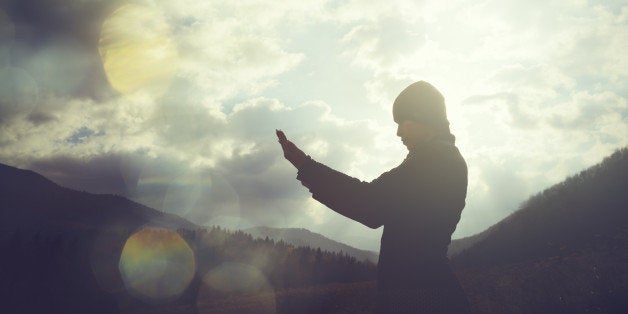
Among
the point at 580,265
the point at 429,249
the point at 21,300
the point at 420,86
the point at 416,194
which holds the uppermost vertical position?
the point at 420,86

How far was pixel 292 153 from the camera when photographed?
2.84 metres

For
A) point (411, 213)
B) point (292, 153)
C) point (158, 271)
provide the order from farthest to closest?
point (158, 271), point (292, 153), point (411, 213)

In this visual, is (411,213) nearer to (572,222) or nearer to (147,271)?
(572,222)

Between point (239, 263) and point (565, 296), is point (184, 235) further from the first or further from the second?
point (565, 296)

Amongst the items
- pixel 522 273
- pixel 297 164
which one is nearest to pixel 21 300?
pixel 522 273

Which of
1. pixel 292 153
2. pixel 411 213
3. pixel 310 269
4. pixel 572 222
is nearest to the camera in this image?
pixel 411 213

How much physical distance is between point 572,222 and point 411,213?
6210cm

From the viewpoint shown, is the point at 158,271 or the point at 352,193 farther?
the point at 158,271

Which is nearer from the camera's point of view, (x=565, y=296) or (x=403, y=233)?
(x=403, y=233)

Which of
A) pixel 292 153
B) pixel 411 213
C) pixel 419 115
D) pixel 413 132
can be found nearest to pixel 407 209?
pixel 411 213

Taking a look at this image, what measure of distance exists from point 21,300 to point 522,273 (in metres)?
123

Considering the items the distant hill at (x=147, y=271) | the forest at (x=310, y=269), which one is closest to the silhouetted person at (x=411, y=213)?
the forest at (x=310, y=269)

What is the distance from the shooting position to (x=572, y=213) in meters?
53.0

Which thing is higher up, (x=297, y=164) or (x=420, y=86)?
(x=420, y=86)
